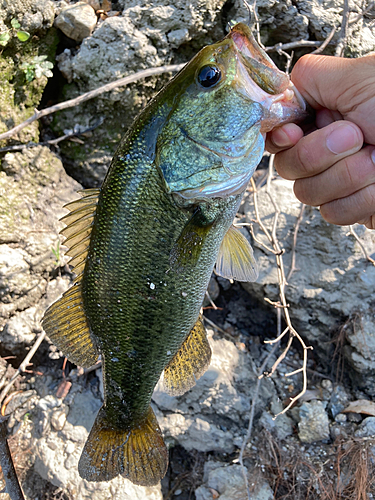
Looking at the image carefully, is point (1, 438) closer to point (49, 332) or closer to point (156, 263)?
point (49, 332)

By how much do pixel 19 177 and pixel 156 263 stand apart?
2036 millimetres

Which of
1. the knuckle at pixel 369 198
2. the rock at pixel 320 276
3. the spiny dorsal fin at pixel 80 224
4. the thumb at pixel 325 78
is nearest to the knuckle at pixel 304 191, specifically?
the knuckle at pixel 369 198

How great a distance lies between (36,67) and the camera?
2752 millimetres

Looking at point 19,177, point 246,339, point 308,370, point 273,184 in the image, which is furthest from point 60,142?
point 308,370

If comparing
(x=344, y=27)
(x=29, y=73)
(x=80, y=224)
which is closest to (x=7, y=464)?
(x=80, y=224)

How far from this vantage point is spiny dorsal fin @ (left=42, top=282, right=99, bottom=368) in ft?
5.39

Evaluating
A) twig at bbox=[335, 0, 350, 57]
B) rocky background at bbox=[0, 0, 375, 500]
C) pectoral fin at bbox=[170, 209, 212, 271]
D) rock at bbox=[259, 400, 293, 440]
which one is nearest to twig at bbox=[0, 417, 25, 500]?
rocky background at bbox=[0, 0, 375, 500]

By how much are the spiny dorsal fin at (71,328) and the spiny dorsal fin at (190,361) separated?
1.34 ft

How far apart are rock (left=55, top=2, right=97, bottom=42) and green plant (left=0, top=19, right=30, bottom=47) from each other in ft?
1.05

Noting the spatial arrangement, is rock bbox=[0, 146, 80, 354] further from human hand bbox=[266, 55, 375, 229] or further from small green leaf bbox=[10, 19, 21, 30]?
human hand bbox=[266, 55, 375, 229]

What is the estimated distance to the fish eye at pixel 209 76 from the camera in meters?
1.25

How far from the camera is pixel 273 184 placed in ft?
10.6

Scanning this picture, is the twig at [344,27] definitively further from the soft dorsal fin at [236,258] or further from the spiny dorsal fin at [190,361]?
the spiny dorsal fin at [190,361]

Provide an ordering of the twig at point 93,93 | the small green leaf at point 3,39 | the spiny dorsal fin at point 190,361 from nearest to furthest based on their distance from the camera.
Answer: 1. the spiny dorsal fin at point 190,361
2. the small green leaf at point 3,39
3. the twig at point 93,93
